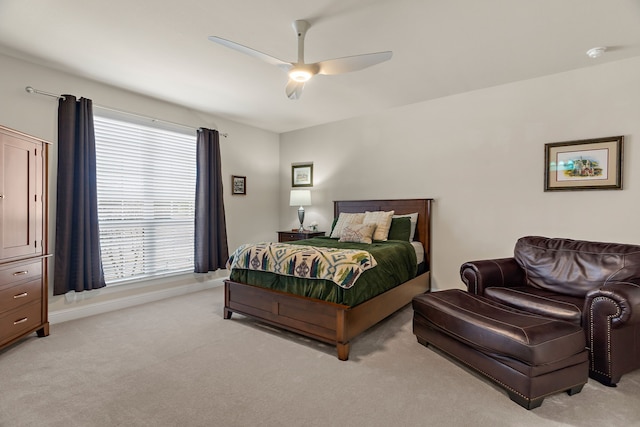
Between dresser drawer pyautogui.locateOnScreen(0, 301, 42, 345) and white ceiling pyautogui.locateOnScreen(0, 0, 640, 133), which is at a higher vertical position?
white ceiling pyautogui.locateOnScreen(0, 0, 640, 133)

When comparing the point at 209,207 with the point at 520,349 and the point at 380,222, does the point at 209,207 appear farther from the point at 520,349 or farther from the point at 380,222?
the point at 520,349

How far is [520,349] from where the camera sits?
1839mm

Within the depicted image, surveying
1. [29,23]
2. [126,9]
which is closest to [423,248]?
[126,9]

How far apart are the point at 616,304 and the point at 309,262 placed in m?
2.11

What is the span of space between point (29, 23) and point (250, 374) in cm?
319

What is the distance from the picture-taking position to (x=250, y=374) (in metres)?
2.26

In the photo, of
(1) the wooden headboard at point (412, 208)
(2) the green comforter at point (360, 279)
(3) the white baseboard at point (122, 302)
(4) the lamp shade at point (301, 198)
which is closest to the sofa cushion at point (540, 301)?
(2) the green comforter at point (360, 279)

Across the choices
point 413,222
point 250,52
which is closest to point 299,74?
point 250,52

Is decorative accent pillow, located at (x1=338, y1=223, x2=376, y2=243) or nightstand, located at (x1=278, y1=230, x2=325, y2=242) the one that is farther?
nightstand, located at (x1=278, y1=230, x2=325, y2=242)

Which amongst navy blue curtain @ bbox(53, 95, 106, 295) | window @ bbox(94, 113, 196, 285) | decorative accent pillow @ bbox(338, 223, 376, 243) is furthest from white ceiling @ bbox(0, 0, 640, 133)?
decorative accent pillow @ bbox(338, 223, 376, 243)

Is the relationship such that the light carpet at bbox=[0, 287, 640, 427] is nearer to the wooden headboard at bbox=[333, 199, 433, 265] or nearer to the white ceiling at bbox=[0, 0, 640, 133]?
the wooden headboard at bbox=[333, 199, 433, 265]

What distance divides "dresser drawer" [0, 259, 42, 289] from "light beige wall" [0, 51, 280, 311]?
0.51 meters

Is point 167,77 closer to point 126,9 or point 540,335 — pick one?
point 126,9

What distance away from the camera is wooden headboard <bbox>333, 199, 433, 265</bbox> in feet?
13.8
